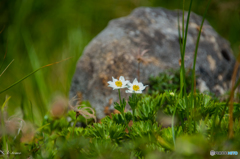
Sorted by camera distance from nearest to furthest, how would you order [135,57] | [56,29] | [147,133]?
1. [147,133]
2. [135,57]
3. [56,29]

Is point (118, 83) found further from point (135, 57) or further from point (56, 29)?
point (56, 29)

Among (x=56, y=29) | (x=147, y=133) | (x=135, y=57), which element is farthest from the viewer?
(x=56, y=29)

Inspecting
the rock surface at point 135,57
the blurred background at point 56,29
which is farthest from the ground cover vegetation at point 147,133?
the blurred background at point 56,29

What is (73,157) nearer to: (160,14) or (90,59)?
(90,59)

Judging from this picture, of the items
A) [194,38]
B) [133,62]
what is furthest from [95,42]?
[194,38]

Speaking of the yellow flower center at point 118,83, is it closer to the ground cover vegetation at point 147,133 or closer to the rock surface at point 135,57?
the ground cover vegetation at point 147,133

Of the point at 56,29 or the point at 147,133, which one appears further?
the point at 56,29

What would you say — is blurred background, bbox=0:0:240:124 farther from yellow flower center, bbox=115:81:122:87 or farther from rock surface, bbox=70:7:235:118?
yellow flower center, bbox=115:81:122:87

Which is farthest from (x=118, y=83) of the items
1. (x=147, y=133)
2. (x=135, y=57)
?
(x=135, y=57)

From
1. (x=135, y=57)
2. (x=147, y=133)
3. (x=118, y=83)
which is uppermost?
(x=135, y=57)

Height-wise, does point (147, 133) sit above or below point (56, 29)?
below
